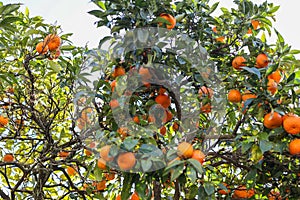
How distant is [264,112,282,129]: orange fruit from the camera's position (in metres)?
1.61

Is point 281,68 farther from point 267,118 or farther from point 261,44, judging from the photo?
point 267,118

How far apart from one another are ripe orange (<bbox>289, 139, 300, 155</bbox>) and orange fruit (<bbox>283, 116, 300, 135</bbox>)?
0.05m

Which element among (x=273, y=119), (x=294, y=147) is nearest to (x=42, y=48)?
(x=273, y=119)

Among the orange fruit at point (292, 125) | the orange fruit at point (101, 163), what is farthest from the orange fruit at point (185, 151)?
the orange fruit at point (292, 125)

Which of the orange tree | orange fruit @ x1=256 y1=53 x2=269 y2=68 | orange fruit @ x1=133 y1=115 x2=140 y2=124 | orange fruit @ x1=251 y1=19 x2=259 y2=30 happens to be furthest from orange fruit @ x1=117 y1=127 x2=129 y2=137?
orange fruit @ x1=251 y1=19 x2=259 y2=30

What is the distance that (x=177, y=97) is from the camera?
6.28 feet

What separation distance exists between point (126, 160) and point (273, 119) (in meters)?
0.59

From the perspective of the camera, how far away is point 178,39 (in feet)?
6.23

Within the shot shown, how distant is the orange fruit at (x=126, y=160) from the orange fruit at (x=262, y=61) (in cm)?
81

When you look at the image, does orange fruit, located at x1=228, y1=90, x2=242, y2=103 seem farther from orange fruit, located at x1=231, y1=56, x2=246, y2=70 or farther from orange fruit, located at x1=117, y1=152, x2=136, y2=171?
orange fruit, located at x1=117, y1=152, x2=136, y2=171

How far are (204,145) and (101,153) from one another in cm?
64

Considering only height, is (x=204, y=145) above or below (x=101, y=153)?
above

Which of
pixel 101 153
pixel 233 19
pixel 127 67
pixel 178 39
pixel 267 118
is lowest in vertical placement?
pixel 101 153

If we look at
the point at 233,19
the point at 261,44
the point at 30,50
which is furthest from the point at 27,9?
the point at 261,44
